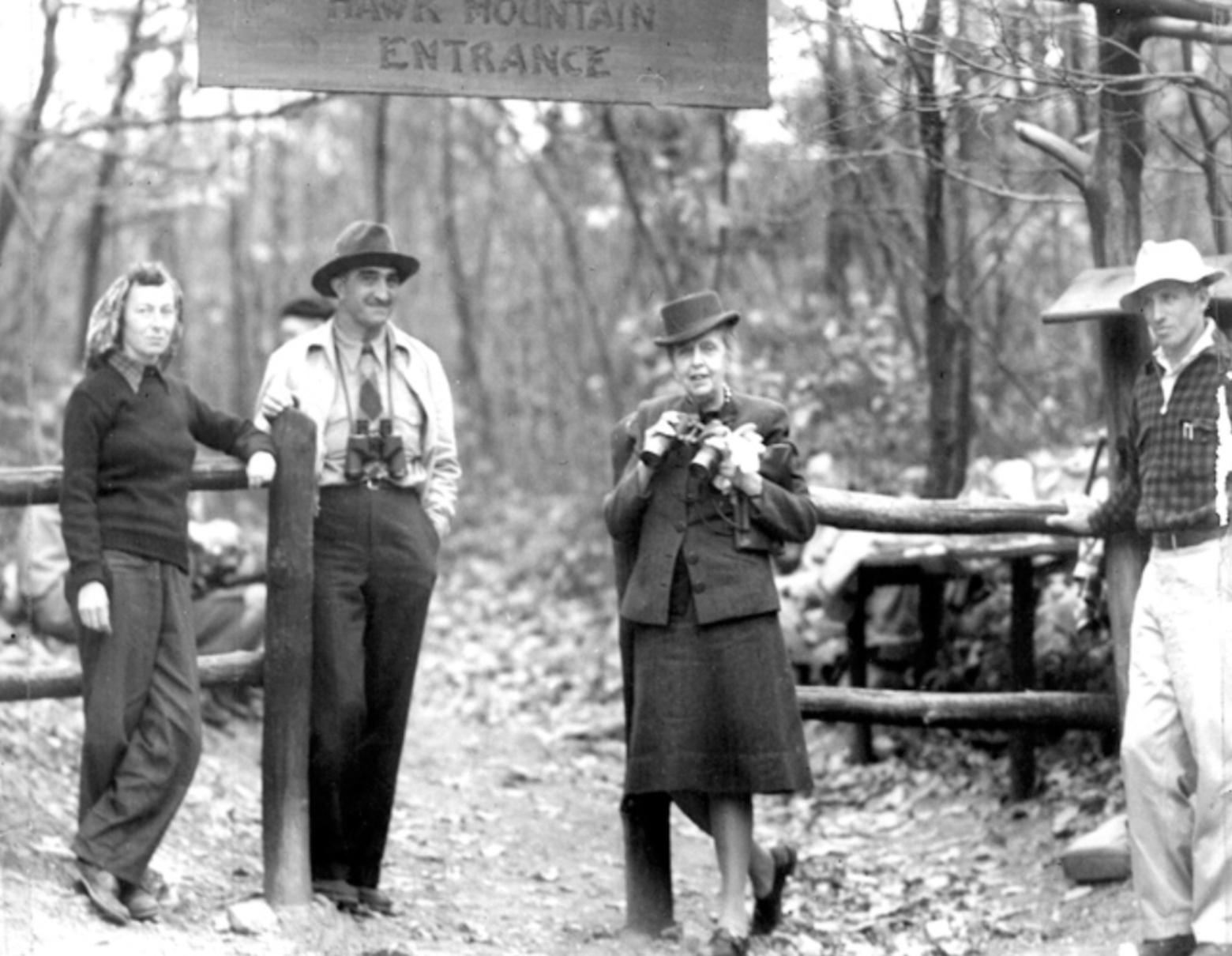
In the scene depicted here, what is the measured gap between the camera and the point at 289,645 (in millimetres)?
6969

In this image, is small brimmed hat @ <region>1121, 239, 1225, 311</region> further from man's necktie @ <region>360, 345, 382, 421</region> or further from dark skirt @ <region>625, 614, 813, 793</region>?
man's necktie @ <region>360, 345, 382, 421</region>

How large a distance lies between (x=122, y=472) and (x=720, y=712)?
7.08ft

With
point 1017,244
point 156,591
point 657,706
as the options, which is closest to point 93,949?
point 156,591

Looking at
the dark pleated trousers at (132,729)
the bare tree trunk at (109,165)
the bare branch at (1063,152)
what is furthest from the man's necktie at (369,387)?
the bare tree trunk at (109,165)

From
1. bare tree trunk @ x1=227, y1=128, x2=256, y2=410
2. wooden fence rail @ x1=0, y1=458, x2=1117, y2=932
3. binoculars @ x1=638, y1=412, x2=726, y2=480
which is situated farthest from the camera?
bare tree trunk @ x1=227, y1=128, x2=256, y2=410

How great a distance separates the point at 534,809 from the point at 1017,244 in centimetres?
636

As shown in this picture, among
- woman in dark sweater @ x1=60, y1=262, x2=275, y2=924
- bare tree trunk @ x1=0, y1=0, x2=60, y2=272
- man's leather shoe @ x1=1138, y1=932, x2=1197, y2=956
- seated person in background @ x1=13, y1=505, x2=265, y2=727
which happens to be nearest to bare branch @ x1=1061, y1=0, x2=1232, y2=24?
man's leather shoe @ x1=1138, y1=932, x2=1197, y2=956

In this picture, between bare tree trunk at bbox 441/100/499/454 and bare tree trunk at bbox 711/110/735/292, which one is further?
bare tree trunk at bbox 441/100/499/454

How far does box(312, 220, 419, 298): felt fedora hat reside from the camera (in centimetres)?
722

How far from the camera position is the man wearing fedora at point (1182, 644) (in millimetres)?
5859

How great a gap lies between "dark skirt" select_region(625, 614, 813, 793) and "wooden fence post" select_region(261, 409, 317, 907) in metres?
1.23

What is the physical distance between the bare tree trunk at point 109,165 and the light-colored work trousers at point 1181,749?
7.93 m

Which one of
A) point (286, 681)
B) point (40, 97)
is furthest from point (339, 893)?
point (40, 97)

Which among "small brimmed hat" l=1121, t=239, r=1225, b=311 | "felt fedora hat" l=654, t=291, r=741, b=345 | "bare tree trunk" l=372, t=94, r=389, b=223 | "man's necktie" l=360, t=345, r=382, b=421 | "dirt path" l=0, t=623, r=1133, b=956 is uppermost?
"bare tree trunk" l=372, t=94, r=389, b=223
